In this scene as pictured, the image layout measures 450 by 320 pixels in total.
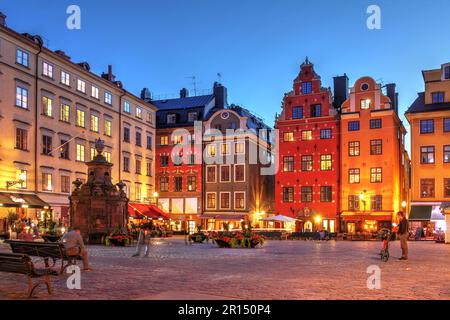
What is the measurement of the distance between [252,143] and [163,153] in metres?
10.8

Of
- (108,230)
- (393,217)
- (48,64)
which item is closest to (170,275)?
(108,230)

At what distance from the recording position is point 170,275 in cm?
1524

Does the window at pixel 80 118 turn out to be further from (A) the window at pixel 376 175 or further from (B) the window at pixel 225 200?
(A) the window at pixel 376 175

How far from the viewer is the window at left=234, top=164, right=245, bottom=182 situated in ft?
191

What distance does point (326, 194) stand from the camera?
180ft

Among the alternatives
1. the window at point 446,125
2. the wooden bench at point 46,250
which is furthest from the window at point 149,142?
the wooden bench at point 46,250

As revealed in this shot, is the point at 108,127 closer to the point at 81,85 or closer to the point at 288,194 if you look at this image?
the point at 81,85

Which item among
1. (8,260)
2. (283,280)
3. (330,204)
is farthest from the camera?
(330,204)

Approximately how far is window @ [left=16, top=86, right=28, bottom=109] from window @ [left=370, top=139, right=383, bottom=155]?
32090 millimetres

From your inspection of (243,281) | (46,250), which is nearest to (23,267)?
(46,250)

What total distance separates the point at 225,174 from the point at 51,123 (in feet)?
70.9

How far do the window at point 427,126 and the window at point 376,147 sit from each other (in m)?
4.05

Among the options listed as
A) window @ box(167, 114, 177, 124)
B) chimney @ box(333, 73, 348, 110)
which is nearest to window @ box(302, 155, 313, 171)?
chimney @ box(333, 73, 348, 110)

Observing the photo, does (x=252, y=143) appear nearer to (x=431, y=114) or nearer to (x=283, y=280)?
(x=431, y=114)
